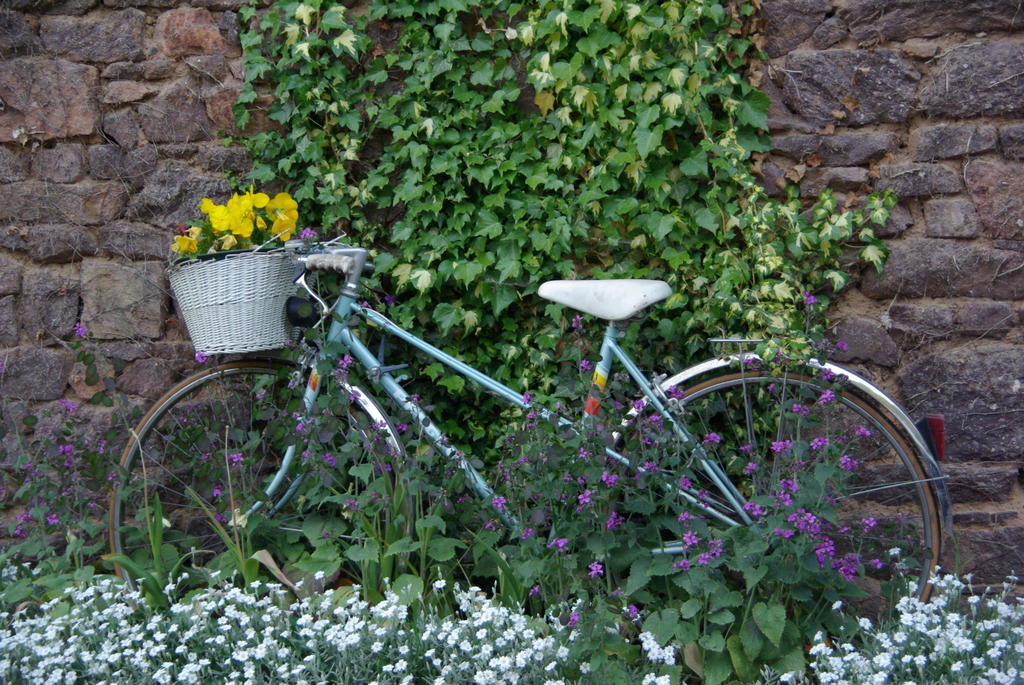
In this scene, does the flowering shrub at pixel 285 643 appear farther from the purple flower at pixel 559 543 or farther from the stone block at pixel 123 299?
the stone block at pixel 123 299

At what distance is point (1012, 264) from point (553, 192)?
1.61 metres

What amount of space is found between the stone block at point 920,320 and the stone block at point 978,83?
658 millimetres

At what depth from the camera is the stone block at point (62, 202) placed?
12.8 ft

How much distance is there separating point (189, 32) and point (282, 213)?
911mm

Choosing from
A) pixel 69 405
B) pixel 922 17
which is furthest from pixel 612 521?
pixel 69 405

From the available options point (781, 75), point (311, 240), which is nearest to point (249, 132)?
point (311, 240)

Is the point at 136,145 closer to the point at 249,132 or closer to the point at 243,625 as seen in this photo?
the point at 249,132

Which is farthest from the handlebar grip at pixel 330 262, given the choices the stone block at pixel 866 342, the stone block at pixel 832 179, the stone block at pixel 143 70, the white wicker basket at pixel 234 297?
the stone block at pixel 866 342

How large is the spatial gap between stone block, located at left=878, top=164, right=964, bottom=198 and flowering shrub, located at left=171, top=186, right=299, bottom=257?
209cm

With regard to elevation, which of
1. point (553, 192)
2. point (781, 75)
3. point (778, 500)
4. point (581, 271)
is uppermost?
point (781, 75)

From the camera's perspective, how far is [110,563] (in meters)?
3.62

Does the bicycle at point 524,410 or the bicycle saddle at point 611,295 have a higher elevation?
the bicycle saddle at point 611,295

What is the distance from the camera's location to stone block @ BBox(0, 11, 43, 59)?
3861 millimetres

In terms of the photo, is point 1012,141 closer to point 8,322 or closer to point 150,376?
point 150,376
